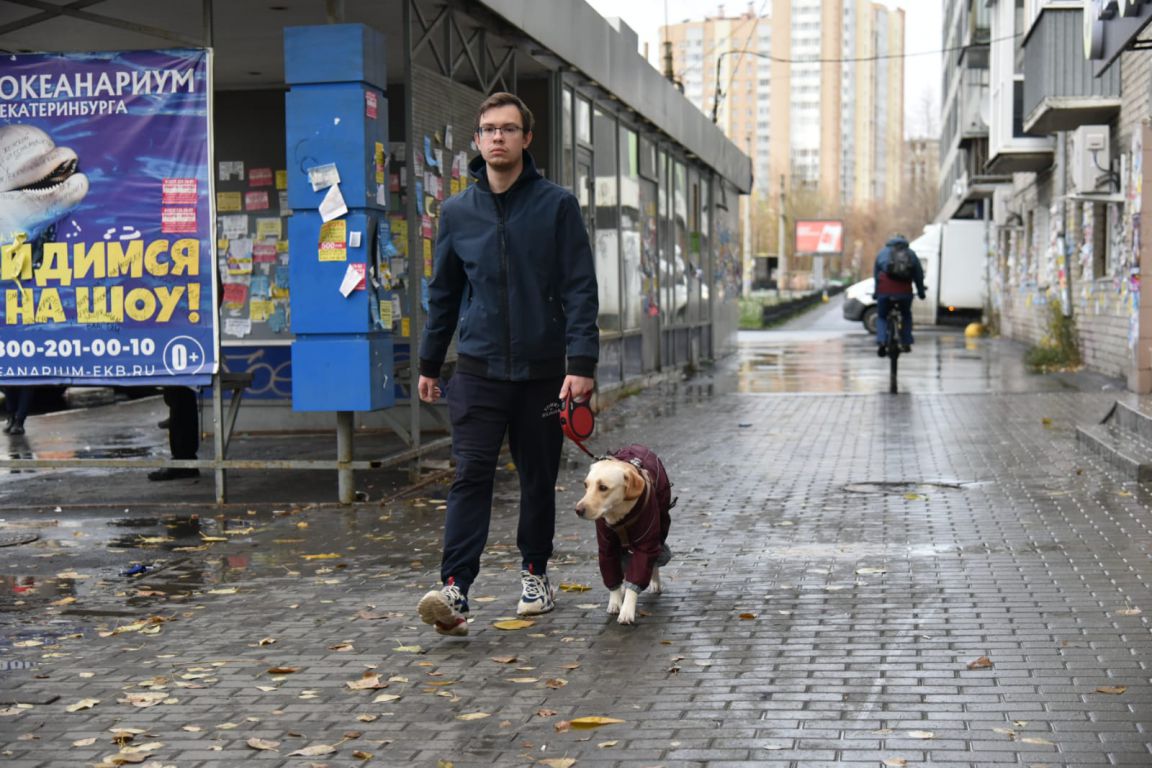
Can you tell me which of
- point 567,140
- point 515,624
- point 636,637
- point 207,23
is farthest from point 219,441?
point 567,140

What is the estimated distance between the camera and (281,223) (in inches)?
559

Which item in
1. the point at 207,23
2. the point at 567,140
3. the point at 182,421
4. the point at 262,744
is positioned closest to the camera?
the point at 262,744

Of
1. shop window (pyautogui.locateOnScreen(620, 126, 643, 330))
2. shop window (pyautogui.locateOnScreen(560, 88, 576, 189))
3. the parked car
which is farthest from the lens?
the parked car

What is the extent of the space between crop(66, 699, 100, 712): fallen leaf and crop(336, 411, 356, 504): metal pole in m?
4.75

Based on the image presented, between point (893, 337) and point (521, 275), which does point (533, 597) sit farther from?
Result: point (893, 337)

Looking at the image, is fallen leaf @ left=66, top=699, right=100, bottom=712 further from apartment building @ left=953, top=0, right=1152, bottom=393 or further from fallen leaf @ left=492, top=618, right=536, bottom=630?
apartment building @ left=953, top=0, right=1152, bottom=393

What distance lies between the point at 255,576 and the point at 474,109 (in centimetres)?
586

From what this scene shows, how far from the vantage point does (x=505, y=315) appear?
20.6 ft

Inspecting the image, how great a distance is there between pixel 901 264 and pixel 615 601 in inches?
549

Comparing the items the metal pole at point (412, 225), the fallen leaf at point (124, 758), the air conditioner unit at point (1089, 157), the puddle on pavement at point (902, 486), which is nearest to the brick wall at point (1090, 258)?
the air conditioner unit at point (1089, 157)

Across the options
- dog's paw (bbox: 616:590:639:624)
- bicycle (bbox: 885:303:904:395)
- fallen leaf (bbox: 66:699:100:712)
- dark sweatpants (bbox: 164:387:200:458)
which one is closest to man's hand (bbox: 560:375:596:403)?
dog's paw (bbox: 616:590:639:624)

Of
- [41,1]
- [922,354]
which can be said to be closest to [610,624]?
[41,1]

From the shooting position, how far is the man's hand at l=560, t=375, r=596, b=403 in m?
6.19

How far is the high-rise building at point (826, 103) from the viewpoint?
115m
